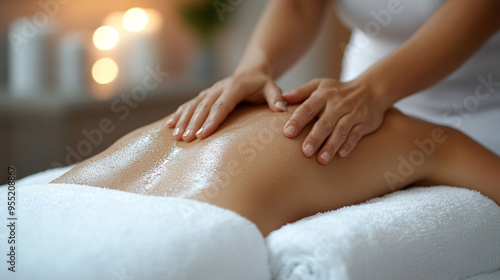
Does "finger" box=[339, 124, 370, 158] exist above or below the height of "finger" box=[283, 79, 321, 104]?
below

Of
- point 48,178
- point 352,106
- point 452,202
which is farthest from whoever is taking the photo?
point 48,178

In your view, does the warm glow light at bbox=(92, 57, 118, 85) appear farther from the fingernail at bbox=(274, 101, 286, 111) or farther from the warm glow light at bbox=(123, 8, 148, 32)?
the fingernail at bbox=(274, 101, 286, 111)

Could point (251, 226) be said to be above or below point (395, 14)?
below

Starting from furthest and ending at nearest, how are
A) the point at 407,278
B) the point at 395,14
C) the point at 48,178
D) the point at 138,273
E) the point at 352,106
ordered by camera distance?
the point at 395,14 < the point at 48,178 < the point at 352,106 < the point at 407,278 < the point at 138,273

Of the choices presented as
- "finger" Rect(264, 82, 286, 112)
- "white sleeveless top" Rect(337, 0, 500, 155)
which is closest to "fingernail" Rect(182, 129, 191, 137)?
"finger" Rect(264, 82, 286, 112)

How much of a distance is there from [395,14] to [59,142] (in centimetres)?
168

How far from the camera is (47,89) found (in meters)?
2.64

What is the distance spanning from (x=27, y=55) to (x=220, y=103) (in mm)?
1890

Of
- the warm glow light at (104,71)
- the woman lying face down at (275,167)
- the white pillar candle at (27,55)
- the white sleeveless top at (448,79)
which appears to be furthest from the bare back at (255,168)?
the warm glow light at (104,71)

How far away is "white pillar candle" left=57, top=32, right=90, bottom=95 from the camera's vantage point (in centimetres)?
270

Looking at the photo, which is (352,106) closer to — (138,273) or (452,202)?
(452,202)

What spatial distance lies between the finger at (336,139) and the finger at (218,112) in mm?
199

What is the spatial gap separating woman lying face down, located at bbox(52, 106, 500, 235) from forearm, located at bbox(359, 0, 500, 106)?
0.09 m

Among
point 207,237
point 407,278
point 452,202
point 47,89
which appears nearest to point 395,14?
point 452,202
